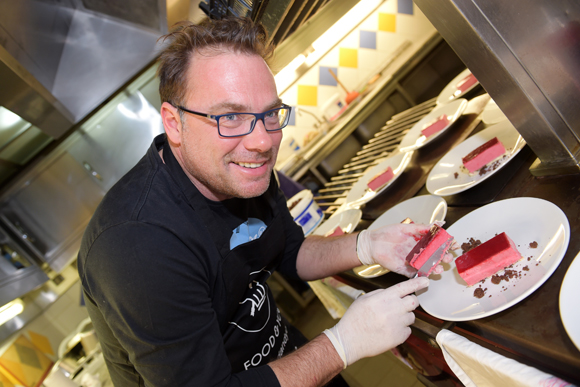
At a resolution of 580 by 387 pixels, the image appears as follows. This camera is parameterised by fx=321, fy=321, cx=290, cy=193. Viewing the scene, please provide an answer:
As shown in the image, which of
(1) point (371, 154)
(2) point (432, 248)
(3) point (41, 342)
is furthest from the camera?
(3) point (41, 342)

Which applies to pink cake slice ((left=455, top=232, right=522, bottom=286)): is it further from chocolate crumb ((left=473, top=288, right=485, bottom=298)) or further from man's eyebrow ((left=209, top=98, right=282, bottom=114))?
man's eyebrow ((left=209, top=98, right=282, bottom=114))

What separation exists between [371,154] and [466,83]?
3.11 ft

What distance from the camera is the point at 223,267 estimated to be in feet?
3.87

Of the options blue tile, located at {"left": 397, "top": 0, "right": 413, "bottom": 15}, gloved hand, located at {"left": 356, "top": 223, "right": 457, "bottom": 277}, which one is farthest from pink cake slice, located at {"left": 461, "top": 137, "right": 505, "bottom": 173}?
blue tile, located at {"left": 397, "top": 0, "right": 413, "bottom": 15}

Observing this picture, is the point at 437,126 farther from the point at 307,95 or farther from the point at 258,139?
the point at 307,95

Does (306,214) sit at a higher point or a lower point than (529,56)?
lower

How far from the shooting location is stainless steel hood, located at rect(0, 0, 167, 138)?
7.32 feet

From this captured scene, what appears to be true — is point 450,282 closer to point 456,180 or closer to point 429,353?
point 429,353

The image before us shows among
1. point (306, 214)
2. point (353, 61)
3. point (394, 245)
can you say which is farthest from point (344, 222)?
point (353, 61)

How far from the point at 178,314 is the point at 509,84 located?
1.21 m

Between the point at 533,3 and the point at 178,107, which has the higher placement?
the point at 178,107

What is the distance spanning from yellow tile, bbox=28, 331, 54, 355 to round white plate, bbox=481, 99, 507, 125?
4.35 meters

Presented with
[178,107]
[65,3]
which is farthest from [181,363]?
[65,3]

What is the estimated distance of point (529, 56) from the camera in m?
0.95
